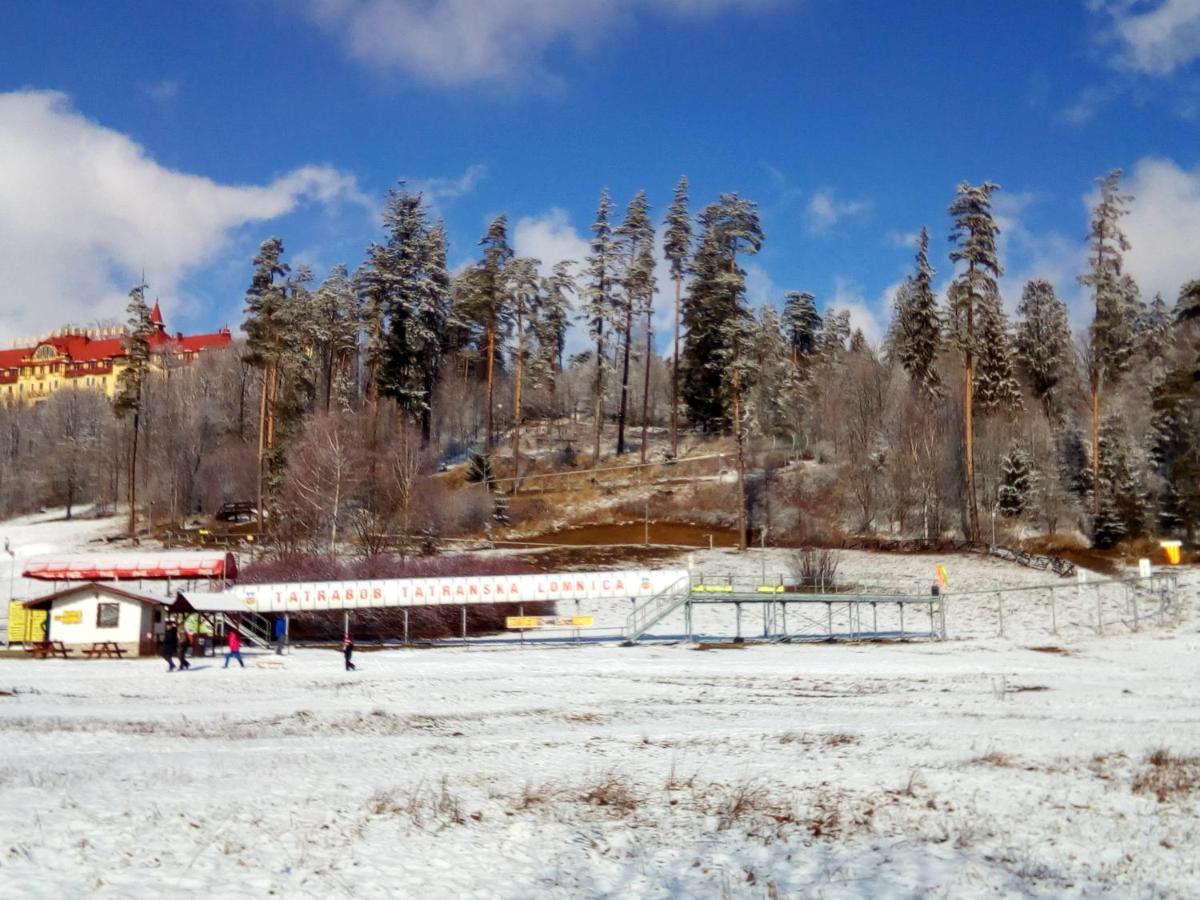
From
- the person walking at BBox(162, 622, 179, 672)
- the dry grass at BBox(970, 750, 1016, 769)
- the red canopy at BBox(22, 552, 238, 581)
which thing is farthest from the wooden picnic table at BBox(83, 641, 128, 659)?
the dry grass at BBox(970, 750, 1016, 769)

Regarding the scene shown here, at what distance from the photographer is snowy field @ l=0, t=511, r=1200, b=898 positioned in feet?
39.2

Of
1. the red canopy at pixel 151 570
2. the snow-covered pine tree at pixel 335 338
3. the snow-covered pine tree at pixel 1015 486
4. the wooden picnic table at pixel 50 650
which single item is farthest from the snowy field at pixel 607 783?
the snow-covered pine tree at pixel 335 338

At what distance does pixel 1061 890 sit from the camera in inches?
464

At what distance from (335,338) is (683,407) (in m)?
31.1

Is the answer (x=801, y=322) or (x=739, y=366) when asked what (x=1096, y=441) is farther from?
(x=801, y=322)

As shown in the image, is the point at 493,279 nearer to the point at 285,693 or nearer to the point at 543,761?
the point at 285,693

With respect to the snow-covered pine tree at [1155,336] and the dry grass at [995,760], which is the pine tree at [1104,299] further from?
the dry grass at [995,760]

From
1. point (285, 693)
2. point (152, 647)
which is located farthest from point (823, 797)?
point (152, 647)

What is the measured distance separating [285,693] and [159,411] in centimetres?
7312

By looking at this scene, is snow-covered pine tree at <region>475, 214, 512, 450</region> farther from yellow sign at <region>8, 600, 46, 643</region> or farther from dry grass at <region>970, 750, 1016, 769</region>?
dry grass at <region>970, 750, 1016, 769</region>

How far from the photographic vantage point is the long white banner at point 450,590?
4356cm

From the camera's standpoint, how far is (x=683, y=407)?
9394 centimetres

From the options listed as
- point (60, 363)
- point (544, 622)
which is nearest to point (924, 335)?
point (544, 622)

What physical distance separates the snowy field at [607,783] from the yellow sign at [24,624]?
39.2 feet
